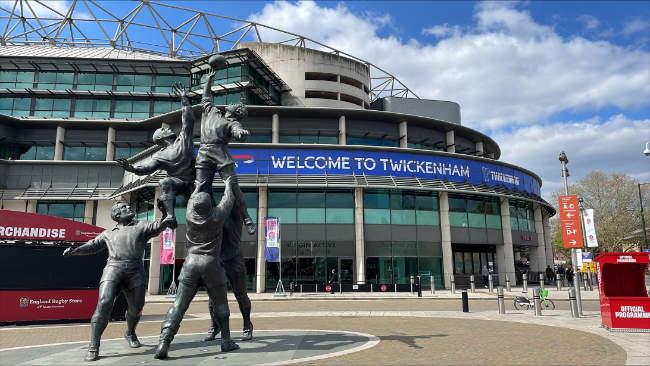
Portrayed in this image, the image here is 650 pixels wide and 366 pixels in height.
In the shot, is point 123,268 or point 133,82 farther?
point 133,82

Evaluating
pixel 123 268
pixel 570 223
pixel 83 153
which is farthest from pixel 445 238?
pixel 83 153

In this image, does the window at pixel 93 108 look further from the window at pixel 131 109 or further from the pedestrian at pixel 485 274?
the pedestrian at pixel 485 274

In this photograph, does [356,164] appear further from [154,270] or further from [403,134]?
[154,270]

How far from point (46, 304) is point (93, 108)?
30.2 m

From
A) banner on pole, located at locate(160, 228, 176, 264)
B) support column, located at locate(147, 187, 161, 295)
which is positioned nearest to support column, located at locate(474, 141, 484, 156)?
banner on pole, located at locate(160, 228, 176, 264)

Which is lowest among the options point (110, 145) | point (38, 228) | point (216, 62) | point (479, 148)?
point (38, 228)

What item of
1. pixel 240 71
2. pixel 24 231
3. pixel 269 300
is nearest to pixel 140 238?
pixel 24 231

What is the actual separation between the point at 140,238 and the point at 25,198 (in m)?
32.6

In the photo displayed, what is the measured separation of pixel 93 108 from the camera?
39.3 metres

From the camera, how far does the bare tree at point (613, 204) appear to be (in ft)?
165

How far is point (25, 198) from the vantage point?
1323 inches

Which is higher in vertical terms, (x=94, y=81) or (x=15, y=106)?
(x=94, y=81)

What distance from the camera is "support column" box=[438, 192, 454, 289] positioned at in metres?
30.6

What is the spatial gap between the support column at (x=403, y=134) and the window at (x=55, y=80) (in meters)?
30.8
